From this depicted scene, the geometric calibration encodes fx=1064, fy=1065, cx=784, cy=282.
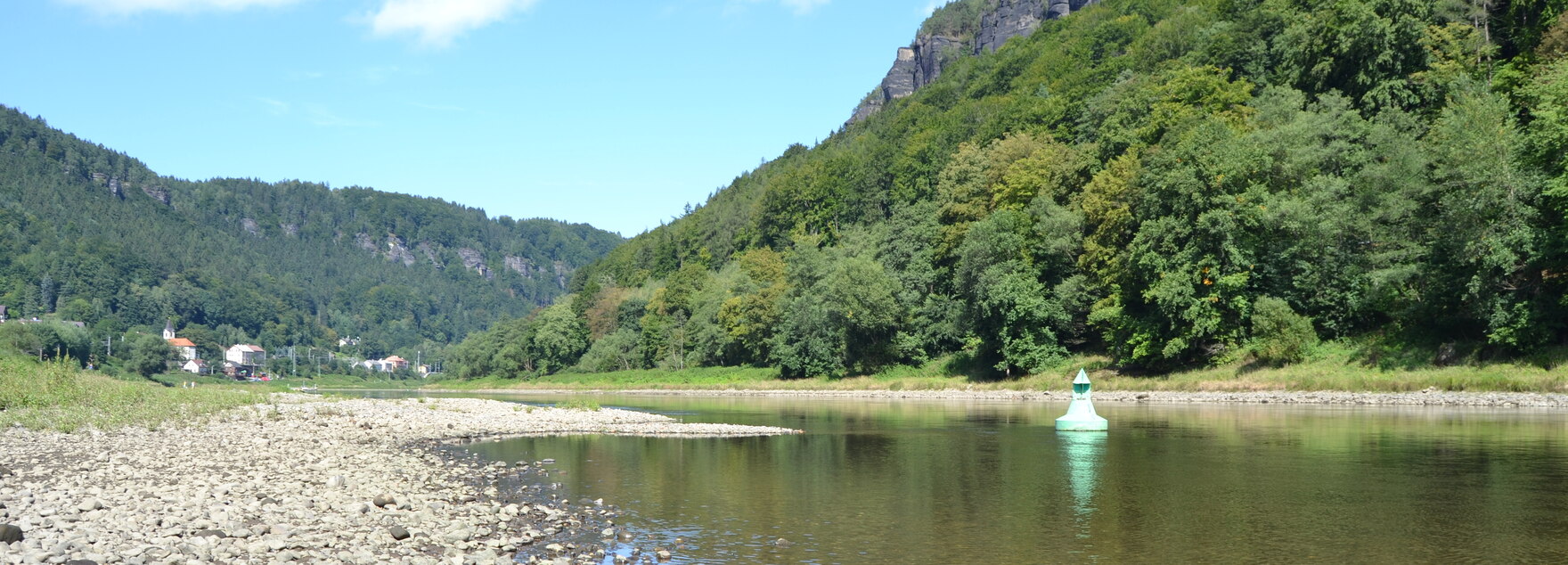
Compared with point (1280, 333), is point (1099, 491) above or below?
below

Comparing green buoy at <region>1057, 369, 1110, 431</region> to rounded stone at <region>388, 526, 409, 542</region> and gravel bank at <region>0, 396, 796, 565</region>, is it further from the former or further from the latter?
rounded stone at <region>388, 526, 409, 542</region>

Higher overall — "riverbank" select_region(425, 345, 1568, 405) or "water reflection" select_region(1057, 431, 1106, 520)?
"riverbank" select_region(425, 345, 1568, 405)

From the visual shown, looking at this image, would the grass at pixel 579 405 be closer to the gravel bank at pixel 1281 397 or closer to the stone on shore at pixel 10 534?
the gravel bank at pixel 1281 397

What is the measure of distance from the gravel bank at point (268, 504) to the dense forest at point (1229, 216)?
4495cm

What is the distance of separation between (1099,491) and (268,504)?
1654 cm

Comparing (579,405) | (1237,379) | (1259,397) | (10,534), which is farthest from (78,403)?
(1237,379)

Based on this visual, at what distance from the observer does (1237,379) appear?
201ft

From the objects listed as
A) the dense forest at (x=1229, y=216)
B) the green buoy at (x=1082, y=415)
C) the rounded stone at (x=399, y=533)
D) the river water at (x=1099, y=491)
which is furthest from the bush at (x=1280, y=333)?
the rounded stone at (x=399, y=533)

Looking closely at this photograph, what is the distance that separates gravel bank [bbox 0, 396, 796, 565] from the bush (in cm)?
4585

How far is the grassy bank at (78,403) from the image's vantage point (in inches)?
1358

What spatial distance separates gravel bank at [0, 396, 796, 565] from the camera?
14.6m

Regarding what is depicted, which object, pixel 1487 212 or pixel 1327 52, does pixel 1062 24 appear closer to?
pixel 1327 52

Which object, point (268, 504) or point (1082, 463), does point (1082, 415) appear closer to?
point (1082, 463)

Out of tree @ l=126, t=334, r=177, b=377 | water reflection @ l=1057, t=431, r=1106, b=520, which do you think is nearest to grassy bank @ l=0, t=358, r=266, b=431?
water reflection @ l=1057, t=431, r=1106, b=520
